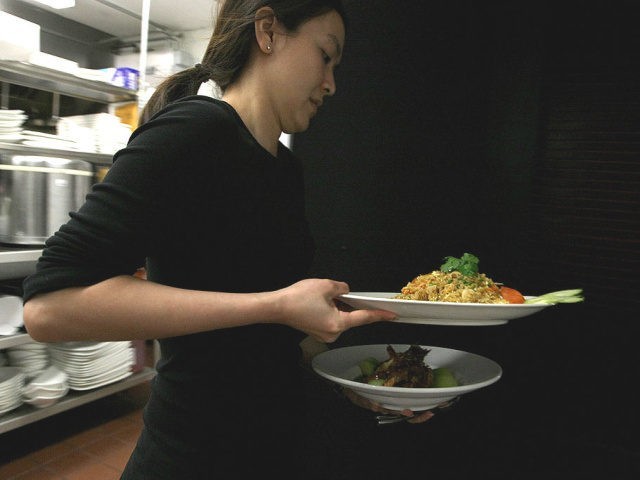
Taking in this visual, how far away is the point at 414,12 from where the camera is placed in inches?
48.8

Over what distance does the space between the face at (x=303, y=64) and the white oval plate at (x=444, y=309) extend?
354 mm

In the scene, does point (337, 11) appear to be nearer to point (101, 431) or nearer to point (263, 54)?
point (263, 54)

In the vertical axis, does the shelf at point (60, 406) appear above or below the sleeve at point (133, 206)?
below

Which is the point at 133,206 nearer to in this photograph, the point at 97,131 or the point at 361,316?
the point at 361,316

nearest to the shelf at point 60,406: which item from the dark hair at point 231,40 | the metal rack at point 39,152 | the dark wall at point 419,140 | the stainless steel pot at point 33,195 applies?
the metal rack at point 39,152

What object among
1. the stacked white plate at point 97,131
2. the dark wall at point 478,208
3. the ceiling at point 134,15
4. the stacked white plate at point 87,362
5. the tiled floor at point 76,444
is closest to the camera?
the dark wall at point 478,208

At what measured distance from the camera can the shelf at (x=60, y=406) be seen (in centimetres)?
246

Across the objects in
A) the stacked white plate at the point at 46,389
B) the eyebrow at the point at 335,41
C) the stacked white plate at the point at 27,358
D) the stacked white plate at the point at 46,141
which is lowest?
the stacked white plate at the point at 46,389

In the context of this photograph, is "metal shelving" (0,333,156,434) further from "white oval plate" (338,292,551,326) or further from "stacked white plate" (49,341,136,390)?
"white oval plate" (338,292,551,326)

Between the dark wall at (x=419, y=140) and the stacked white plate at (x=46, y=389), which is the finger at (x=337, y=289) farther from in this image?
the stacked white plate at (x=46, y=389)

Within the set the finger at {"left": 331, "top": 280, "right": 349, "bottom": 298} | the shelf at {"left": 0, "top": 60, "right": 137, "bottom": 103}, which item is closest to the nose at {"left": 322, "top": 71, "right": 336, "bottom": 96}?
the finger at {"left": 331, "top": 280, "right": 349, "bottom": 298}

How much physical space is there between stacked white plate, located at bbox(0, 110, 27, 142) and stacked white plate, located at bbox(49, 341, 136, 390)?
1114mm

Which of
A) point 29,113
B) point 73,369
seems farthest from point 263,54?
point 29,113

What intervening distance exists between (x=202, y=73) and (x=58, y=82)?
2.35 metres
